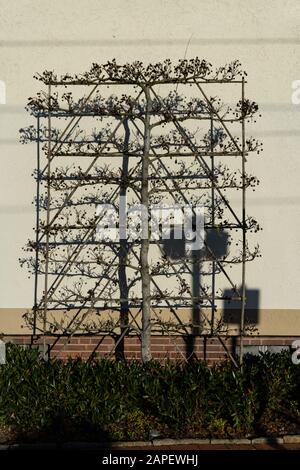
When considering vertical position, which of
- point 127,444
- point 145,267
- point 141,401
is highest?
point 145,267

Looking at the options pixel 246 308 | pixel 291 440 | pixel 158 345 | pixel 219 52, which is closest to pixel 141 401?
pixel 291 440

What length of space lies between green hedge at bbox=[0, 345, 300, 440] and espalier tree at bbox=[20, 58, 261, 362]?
125 cm

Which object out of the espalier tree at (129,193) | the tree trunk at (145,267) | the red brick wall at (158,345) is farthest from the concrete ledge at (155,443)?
the espalier tree at (129,193)

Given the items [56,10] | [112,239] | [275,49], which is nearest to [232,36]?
[275,49]

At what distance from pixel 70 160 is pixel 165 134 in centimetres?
121

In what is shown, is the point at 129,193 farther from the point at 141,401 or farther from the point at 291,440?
the point at 291,440

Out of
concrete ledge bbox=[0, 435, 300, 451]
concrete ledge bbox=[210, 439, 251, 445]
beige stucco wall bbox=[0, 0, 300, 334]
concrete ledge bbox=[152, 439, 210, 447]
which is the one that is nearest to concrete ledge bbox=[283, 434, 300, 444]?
concrete ledge bbox=[0, 435, 300, 451]

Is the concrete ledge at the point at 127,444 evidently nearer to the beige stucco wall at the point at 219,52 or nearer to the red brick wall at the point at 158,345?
the red brick wall at the point at 158,345

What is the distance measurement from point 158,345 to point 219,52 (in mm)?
3646

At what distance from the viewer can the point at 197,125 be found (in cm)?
1141

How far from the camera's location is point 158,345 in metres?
11.3

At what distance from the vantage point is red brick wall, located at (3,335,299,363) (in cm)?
1127

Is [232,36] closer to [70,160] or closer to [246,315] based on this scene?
[70,160]

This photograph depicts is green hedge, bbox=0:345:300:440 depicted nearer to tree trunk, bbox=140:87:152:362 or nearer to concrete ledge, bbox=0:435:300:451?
concrete ledge, bbox=0:435:300:451
